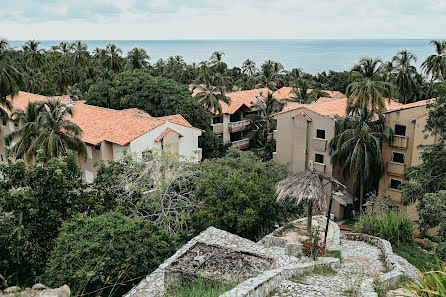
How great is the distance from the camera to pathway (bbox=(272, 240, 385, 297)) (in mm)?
10945

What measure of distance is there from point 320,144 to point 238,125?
46.1ft

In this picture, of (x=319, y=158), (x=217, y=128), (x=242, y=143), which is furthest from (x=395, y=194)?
(x=217, y=128)

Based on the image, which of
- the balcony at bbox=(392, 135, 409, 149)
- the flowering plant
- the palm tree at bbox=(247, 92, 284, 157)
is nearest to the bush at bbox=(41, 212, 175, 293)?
the flowering plant

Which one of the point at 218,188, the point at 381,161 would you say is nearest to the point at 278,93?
the point at 381,161

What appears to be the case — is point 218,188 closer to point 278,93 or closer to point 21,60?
point 278,93

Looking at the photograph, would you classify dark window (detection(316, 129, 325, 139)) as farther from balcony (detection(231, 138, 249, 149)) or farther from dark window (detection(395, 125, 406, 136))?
balcony (detection(231, 138, 249, 149))

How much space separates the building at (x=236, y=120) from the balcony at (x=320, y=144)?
38.3 ft

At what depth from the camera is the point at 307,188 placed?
57.0 feet

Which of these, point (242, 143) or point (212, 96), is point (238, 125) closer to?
point (242, 143)

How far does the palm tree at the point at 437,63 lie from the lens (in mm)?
44312

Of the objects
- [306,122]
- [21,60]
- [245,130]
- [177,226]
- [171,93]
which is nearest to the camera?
[177,226]

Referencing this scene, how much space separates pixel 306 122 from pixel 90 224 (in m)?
24.0

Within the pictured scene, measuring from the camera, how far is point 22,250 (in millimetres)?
15672

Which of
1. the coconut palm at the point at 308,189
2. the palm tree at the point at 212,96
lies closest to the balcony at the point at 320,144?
the palm tree at the point at 212,96
